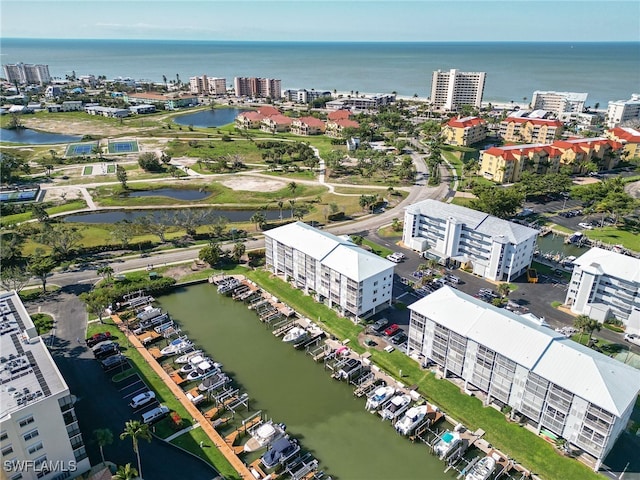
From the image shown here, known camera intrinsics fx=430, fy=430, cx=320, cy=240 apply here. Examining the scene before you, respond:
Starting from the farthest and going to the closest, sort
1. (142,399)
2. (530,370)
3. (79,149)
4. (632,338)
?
(79,149), (632,338), (142,399), (530,370)

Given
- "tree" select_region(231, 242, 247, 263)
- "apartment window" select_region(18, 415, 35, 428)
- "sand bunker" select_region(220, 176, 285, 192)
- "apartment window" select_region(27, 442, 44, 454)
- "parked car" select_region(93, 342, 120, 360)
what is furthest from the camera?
"sand bunker" select_region(220, 176, 285, 192)

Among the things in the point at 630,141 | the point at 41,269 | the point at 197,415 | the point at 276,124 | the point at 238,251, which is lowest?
the point at 197,415

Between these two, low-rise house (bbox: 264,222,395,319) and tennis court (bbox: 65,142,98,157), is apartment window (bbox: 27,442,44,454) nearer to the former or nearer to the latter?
low-rise house (bbox: 264,222,395,319)

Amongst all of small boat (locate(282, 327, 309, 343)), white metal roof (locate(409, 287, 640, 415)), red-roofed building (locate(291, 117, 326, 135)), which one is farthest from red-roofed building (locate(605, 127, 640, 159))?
small boat (locate(282, 327, 309, 343))

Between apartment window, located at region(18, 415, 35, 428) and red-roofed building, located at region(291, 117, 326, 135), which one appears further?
red-roofed building, located at region(291, 117, 326, 135)

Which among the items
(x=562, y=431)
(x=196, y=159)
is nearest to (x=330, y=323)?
(x=562, y=431)

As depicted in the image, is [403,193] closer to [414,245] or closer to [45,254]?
[414,245]

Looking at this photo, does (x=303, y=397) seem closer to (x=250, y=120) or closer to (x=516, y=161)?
(x=516, y=161)

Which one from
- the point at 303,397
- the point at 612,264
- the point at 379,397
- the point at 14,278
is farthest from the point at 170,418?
the point at 612,264
